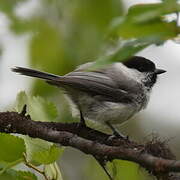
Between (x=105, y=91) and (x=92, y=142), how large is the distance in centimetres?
150

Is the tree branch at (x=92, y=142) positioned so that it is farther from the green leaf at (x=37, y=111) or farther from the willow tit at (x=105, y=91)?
the willow tit at (x=105, y=91)

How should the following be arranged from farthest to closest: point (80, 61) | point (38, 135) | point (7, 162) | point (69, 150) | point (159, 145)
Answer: point (69, 150) < point (80, 61) < point (38, 135) < point (159, 145) < point (7, 162)

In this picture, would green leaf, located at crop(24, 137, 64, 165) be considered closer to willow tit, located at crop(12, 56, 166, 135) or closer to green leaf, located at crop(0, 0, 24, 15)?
willow tit, located at crop(12, 56, 166, 135)

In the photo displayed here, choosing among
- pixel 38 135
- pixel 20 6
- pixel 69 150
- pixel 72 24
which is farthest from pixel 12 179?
pixel 69 150

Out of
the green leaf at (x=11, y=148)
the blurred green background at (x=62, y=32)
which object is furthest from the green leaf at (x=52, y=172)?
the blurred green background at (x=62, y=32)

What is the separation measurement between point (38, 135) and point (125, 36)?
97 cm

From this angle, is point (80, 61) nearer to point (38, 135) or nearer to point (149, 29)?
point (38, 135)

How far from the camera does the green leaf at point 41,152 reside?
1.70 meters

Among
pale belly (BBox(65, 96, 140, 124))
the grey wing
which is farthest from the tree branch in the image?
pale belly (BBox(65, 96, 140, 124))

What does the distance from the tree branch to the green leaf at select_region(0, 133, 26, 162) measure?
0.73 feet

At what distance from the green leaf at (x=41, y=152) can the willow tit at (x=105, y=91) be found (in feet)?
2.68

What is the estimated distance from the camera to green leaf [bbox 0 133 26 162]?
1692 millimetres

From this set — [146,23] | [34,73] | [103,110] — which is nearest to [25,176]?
[146,23]

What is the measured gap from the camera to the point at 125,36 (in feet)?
3.63
